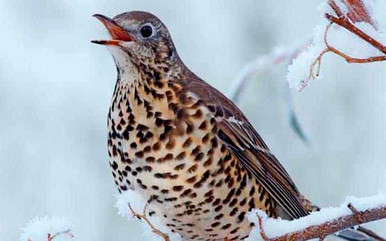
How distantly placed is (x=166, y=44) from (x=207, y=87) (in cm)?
21

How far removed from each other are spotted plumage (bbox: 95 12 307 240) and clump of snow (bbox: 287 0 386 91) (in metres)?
1.04

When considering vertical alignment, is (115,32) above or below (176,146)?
above

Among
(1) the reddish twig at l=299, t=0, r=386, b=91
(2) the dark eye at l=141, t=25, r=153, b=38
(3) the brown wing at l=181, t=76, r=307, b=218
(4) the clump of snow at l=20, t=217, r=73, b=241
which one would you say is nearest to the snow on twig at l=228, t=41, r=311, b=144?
(3) the brown wing at l=181, t=76, r=307, b=218

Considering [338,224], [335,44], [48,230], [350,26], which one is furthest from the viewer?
[48,230]

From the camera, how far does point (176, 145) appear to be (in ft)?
9.55

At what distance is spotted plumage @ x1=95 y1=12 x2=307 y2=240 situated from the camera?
2.91m

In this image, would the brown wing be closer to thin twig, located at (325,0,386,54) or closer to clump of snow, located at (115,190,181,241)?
clump of snow, located at (115,190,181,241)

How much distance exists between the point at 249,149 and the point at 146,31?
22.2 inches

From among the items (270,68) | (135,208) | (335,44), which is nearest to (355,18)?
(335,44)

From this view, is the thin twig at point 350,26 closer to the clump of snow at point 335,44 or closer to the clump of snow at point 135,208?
the clump of snow at point 335,44

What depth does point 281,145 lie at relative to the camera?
24.3 ft

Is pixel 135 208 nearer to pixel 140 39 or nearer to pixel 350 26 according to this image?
pixel 140 39

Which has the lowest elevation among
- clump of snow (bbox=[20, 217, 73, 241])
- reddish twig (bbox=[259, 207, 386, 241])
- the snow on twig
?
reddish twig (bbox=[259, 207, 386, 241])

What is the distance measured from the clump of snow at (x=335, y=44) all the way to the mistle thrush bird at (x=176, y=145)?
98cm
